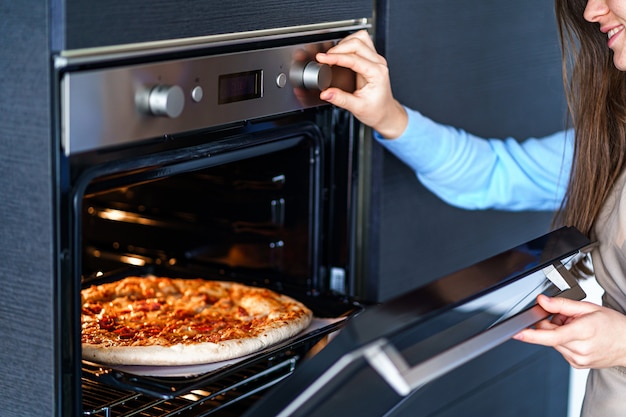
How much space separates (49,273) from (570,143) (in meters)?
1.04

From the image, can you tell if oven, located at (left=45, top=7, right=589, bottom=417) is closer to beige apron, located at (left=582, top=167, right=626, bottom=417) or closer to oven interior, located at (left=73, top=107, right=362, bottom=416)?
oven interior, located at (left=73, top=107, right=362, bottom=416)

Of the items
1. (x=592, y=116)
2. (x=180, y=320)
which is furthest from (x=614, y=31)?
(x=180, y=320)

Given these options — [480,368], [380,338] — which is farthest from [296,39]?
[480,368]

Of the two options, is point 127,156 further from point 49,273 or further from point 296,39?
point 296,39

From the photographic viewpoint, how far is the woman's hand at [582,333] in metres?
1.05

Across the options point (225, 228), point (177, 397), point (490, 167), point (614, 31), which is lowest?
point (177, 397)

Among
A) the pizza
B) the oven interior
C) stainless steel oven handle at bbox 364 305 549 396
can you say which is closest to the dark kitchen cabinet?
the oven interior

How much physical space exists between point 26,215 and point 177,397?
40 centimetres

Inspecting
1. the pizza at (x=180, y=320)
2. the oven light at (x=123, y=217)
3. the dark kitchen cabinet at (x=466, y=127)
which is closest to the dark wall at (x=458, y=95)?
the dark kitchen cabinet at (x=466, y=127)

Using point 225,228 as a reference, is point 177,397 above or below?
below

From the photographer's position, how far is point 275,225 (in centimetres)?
159

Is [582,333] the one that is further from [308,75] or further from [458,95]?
[458,95]

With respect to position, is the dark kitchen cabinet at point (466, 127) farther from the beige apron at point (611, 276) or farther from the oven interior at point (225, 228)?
the beige apron at point (611, 276)

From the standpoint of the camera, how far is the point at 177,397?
129cm
